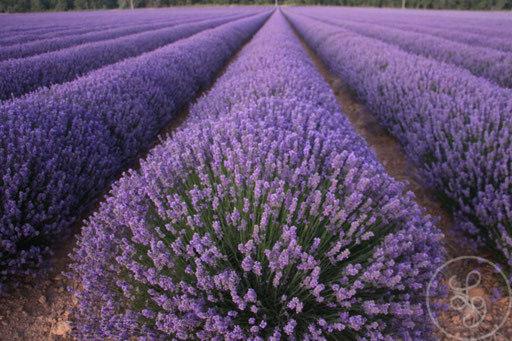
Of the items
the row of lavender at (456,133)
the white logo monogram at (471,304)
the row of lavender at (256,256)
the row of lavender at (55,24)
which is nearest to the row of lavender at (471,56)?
the row of lavender at (456,133)

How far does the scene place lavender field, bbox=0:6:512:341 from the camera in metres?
1.16

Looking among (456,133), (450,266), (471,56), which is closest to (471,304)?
(450,266)

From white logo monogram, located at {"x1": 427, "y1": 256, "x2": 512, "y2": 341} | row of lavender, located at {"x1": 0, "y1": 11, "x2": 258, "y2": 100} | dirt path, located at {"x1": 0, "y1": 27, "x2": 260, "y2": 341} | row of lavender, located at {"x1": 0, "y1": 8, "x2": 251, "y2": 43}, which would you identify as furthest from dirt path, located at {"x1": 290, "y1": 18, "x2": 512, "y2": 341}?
row of lavender, located at {"x1": 0, "y1": 8, "x2": 251, "y2": 43}

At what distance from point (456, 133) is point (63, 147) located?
3.23m

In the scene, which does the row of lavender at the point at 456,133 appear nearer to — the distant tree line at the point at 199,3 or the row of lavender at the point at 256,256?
the row of lavender at the point at 256,256

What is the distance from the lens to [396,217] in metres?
1.38

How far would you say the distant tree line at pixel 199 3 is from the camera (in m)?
36.5

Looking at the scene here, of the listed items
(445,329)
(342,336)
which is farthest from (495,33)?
(342,336)

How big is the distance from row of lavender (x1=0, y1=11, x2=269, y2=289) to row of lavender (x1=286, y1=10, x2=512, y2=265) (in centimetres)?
272

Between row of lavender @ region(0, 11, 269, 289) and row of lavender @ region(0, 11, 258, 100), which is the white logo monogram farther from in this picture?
row of lavender @ region(0, 11, 258, 100)

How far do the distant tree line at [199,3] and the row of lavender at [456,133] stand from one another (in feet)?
142

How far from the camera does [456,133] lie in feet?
8.66

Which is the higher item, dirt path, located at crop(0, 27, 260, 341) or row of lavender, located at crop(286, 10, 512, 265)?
row of lavender, located at crop(286, 10, 512, 265)

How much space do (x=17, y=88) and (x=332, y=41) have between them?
701cm
